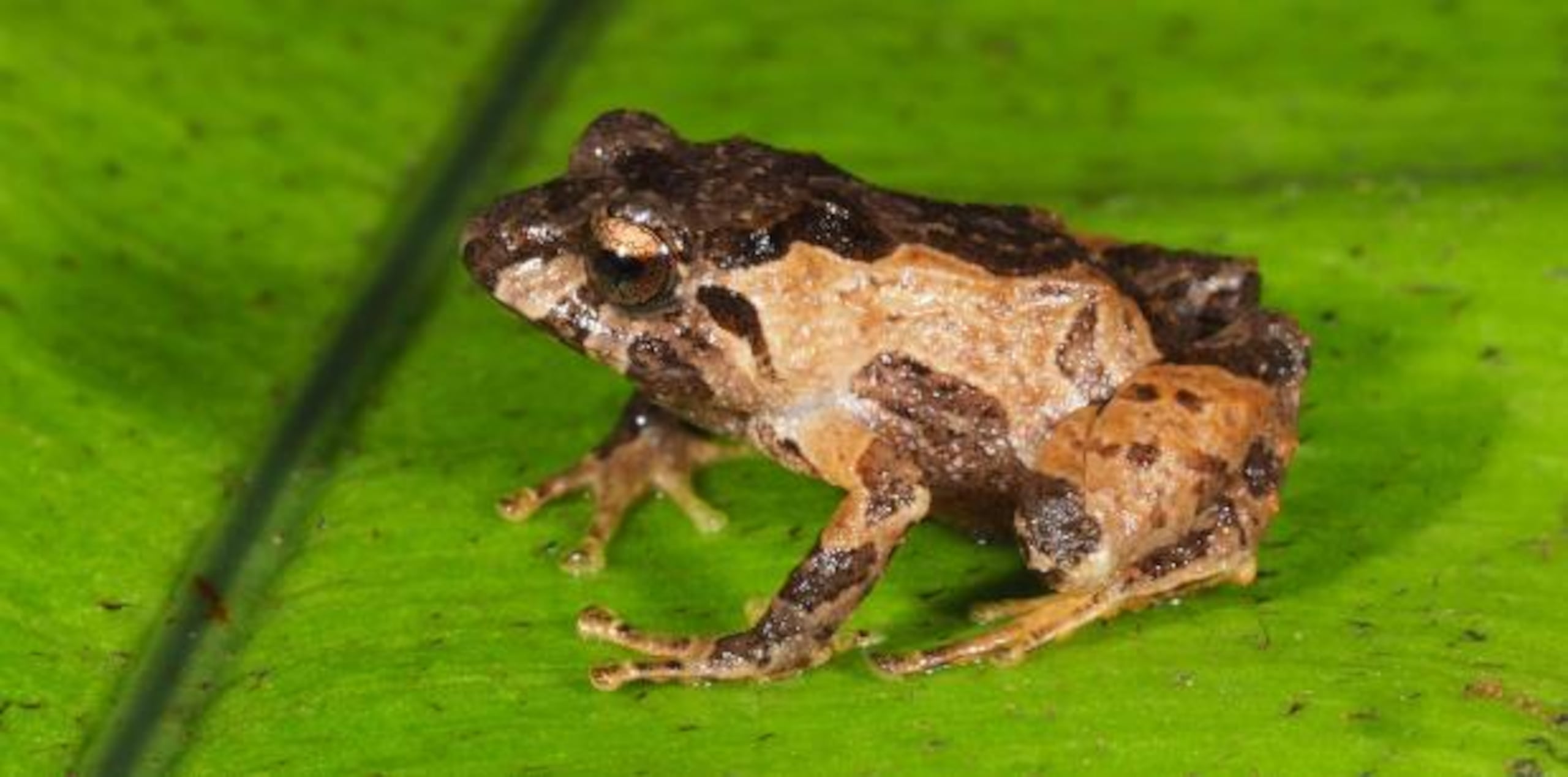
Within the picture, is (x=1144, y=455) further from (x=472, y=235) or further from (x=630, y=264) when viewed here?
(x=472, y=235)

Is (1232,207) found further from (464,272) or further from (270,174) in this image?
(270,174)

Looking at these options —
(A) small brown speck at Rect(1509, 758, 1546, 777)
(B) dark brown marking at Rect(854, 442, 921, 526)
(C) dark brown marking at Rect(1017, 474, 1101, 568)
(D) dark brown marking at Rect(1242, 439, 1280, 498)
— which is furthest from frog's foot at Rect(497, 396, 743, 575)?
(A) small brown speck at Rect(1509, 758, 1546, 777)

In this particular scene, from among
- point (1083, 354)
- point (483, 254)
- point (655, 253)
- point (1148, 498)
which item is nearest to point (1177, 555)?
point (1148, 498)

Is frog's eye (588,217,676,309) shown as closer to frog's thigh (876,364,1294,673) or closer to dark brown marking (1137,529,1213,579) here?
frog's thigh (876,364,1294,673)

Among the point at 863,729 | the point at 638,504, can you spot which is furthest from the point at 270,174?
the point at 863,729

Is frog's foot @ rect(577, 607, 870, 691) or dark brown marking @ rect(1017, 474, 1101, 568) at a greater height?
dark brown marking @ rect(1017, 474, 1101, 568)

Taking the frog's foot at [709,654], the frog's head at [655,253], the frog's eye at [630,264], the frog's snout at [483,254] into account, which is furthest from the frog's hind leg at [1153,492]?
the frog's snout at [483,254]

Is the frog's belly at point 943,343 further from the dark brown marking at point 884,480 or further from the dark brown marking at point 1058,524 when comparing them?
the dark brown marking at point 1058,524
